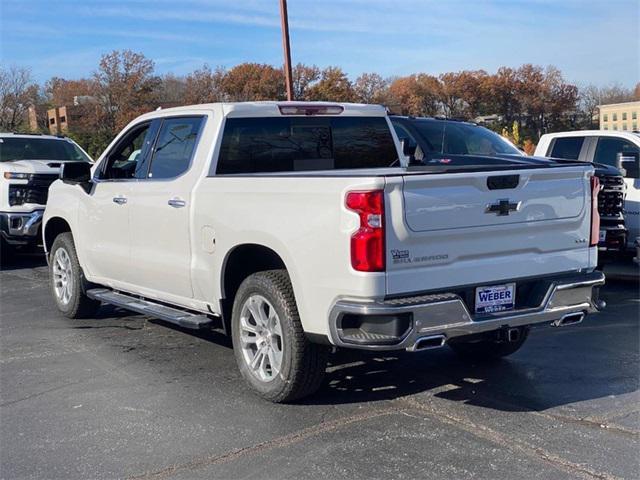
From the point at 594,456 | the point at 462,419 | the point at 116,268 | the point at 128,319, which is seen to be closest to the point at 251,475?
the point at 462,419

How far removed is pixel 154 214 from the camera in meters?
5.99

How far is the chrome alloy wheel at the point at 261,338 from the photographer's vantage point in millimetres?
4926

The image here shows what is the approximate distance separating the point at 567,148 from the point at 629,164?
4.48 ft

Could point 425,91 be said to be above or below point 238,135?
above

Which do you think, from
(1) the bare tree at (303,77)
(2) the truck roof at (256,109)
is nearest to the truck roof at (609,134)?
(2) the truck roof at (256,109)

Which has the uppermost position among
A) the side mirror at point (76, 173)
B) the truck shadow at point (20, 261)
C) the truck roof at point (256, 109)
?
the truck roof at point (256, 109)

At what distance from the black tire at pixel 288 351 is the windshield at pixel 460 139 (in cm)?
542

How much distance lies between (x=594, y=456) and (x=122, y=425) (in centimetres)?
286

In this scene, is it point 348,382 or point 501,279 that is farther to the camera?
point 348,382

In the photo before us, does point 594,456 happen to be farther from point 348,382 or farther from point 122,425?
point 122,425

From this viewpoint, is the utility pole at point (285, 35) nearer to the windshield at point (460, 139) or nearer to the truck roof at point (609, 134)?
the windshield at point (460, 139)

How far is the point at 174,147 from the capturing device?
6.08 meters

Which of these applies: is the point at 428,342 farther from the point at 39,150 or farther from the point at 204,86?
the point at 204,86

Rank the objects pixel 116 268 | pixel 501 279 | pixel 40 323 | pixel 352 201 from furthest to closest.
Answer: pixel 40 323 → pixel 116 268 → pixel 501 279 → pixel 352 201
